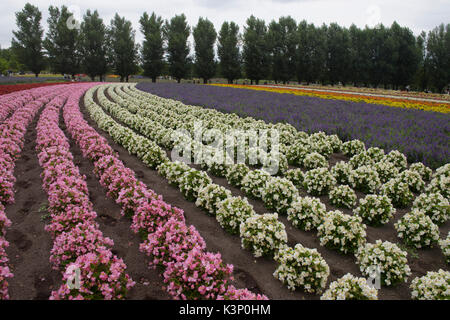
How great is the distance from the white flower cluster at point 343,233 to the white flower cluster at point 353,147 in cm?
619

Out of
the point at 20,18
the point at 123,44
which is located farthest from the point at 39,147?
the point at 20,18

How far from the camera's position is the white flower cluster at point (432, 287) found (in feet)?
14.3

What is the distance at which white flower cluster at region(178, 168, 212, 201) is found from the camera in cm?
791

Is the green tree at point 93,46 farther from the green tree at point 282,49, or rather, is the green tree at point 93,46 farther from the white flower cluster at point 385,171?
the white flower cluster at point 385,171

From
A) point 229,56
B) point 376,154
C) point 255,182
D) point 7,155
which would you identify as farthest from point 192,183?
point 229,56

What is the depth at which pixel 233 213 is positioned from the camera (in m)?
6.49

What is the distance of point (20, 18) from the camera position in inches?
2827

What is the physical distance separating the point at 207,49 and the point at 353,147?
69342 millimetres

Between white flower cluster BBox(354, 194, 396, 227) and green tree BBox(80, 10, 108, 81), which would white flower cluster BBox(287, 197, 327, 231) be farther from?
green tree BBox(80, 10, 108, 81)

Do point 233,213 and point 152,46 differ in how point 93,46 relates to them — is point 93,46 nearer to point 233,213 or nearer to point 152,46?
point 152,46

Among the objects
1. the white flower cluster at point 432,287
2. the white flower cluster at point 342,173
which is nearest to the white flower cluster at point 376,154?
the white flower cluster at point 342,173

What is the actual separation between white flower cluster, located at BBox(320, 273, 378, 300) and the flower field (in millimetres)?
17
